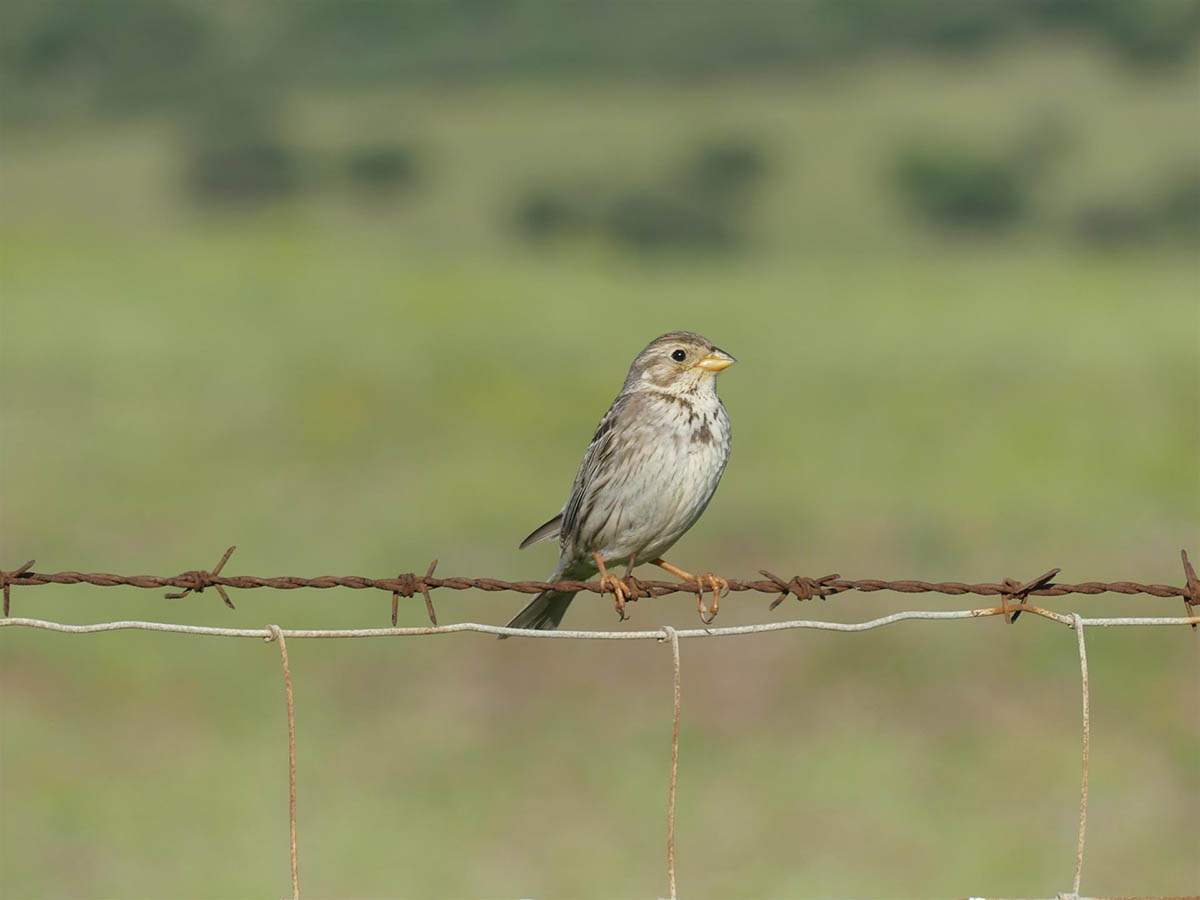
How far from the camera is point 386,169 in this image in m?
70.6

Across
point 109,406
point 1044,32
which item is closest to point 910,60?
point 1044,32

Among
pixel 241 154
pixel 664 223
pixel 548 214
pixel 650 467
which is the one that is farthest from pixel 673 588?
pixel 241 154

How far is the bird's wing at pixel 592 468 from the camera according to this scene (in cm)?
738

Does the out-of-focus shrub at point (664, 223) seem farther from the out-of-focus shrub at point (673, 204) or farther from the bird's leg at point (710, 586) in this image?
the bird's leg at point (710, 586)

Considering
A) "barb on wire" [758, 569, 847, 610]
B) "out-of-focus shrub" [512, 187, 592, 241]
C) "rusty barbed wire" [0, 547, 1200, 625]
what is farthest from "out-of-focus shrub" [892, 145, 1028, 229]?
"rusty barbed wire" [0, 547, 1200, 625]

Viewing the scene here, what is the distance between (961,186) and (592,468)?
2747 inches

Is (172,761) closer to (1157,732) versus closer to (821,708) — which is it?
(821,708)

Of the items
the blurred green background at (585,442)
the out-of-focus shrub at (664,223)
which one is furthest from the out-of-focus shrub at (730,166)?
the out-of-focus shrub at (664,223)

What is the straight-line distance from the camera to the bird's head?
7480 mm

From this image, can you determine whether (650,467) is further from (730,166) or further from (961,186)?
(961,186)

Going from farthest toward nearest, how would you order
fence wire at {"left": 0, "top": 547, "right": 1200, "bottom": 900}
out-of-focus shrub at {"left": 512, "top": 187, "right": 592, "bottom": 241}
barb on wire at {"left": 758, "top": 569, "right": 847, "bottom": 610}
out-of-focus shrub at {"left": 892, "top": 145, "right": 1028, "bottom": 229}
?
1. out-of-focus shrub at {"left": 892, "top": 145, "right": 1028, "bottom": 229}
2. out-of-focus shrub at {"left": 512, "top": 187, "right": 592, "bottom": 241}
3. barb on wire at {"left": 758, "top": 569, "right": 847, "bottom": 610}
4. fence wire at {"left": 0, "top": 547, "right": 1200, "bottom": 900}

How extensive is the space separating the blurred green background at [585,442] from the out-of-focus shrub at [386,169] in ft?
0.87

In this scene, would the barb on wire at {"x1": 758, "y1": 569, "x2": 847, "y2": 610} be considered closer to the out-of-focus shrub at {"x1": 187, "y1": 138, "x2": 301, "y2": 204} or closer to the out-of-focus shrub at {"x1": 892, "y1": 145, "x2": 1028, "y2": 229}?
the out-of-focus shrub at {"x1": 892, "y1": 145, "x2": 1028, "y2": 229}

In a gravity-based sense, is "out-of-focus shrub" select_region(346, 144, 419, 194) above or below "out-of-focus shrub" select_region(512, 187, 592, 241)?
above
